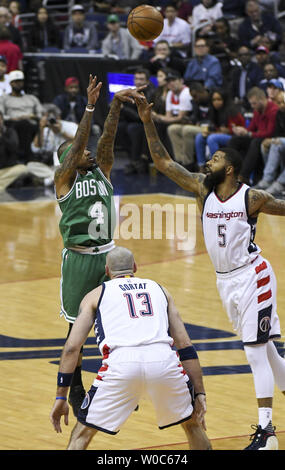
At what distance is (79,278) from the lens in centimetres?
819

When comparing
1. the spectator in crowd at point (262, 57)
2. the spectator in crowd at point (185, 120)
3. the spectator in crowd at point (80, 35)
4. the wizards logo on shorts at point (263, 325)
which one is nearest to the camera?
the wizards logo on shorts at point (263, 325)

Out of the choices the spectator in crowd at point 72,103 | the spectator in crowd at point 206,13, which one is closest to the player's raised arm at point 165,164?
the spectator in crowd at point 72,103

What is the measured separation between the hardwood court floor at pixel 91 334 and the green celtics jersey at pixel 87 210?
135cm

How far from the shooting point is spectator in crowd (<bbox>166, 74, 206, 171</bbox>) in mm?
20625

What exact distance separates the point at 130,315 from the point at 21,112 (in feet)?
49.5

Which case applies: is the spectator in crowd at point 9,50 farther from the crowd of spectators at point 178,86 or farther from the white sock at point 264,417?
the white sock at point 264,417

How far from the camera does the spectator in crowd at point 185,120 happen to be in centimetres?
2062

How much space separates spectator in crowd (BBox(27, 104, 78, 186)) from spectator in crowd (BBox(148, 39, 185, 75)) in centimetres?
316

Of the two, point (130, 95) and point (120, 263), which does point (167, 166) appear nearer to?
point (130, 95)

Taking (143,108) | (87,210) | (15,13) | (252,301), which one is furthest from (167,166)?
(15,13)

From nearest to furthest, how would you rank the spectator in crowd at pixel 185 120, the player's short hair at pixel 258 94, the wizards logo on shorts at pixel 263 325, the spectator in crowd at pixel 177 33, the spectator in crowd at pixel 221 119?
the wizards logo on shorts at pixel 263 325 < the player's short hair at pixel 258 94 < the spectator in crowd at pixel 221 119 < the spectator in crowd at pixel 185 120 < the spectator in crowd at pixel 177 33

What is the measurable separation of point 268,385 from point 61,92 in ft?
55.4
